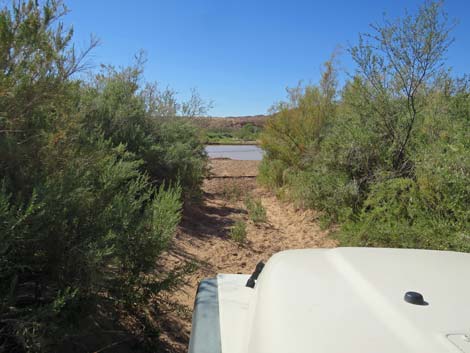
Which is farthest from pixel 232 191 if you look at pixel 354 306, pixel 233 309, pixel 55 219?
pixel 354 306

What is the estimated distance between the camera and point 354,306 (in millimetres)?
1389

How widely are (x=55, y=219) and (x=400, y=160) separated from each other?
6011 millimetres

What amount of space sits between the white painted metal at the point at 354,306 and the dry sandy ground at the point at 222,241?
1888 mm

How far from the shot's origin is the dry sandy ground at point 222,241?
3.81 m

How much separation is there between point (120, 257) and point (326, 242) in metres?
4.70

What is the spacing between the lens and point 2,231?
2.09 m

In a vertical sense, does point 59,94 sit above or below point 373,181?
above

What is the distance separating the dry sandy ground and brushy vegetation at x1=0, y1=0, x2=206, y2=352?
0.63m

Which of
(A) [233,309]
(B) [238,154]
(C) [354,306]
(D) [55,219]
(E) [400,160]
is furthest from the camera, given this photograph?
(B) [238,154]

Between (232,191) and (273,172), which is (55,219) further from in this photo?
(273,172)

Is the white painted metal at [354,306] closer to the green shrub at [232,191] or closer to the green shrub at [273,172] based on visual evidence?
the green shrub at [232,191]

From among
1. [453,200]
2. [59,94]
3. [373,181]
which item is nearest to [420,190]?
[453,200]

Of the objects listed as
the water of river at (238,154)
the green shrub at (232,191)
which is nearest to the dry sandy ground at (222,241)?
the green shrub at (232,191)

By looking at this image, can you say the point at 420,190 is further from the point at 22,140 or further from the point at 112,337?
the point at 22,140
